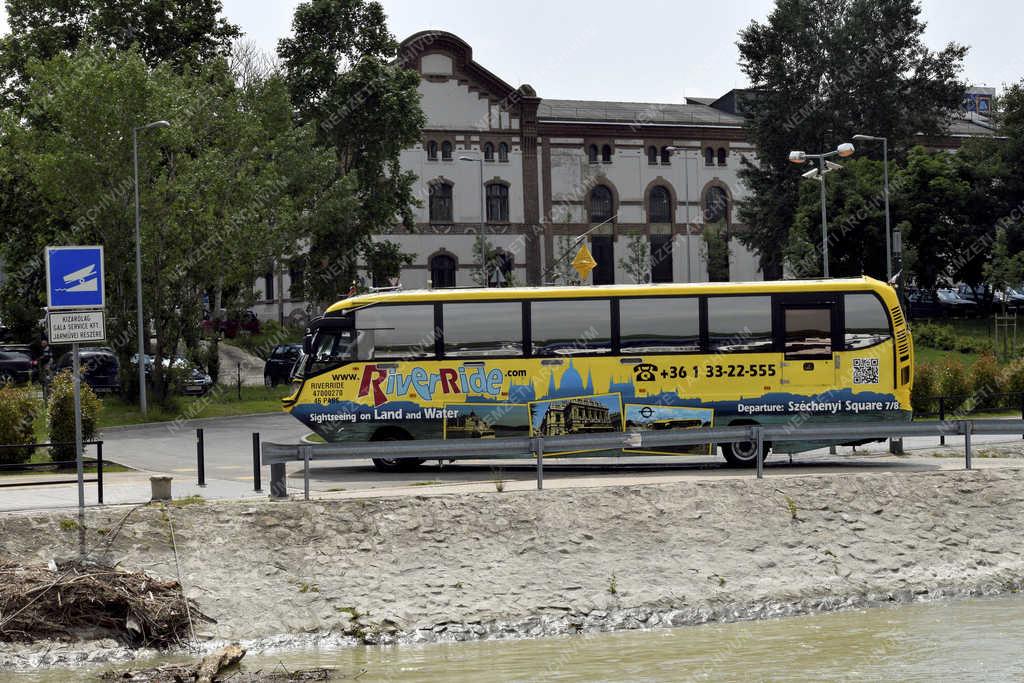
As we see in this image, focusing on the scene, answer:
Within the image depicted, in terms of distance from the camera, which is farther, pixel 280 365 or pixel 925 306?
pixel 925 306

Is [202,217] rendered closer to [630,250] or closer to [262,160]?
[262,160]

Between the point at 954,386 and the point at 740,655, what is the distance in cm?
2274

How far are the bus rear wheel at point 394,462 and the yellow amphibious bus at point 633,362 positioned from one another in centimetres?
5

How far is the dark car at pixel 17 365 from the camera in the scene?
45.9 meters

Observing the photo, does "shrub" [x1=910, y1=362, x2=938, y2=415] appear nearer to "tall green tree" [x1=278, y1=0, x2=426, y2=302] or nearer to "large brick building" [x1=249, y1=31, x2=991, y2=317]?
"tall green tree" [x1=278, y1=0, x2=426, y2=302]

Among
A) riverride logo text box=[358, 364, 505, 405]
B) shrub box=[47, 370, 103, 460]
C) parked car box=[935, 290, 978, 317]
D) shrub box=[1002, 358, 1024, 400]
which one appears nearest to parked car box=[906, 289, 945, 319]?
parked car box=[935, 290, 978, 317]

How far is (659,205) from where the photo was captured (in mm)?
77688

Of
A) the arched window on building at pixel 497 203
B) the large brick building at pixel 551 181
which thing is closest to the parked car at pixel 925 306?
the large brick building at pixel 551 181

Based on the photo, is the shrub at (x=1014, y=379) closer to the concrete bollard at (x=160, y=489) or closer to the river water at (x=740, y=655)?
the river water at (x=740, y=655)

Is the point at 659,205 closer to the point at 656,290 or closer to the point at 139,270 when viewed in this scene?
the point at 139,270

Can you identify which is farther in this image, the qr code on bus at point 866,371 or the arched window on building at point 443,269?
the arched window on building at point 443,269

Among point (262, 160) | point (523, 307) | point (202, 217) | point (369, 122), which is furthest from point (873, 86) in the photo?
point (523, 307)

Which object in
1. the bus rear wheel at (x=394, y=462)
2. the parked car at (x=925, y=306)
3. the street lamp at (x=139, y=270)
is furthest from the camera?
the parked car at (x=925, y=306)

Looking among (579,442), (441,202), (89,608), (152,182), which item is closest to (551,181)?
(441,202)
